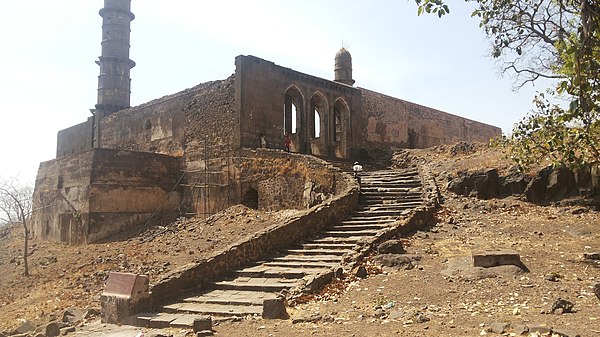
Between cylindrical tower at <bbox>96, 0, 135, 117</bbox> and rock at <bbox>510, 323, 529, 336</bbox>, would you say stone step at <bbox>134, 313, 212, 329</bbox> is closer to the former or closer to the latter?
rock at <bbox>510, 323, 529, 336</bbox>

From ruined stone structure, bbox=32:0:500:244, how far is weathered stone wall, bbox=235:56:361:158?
0.15 feet

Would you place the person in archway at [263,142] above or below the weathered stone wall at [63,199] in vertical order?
above

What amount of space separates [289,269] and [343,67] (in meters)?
20.8

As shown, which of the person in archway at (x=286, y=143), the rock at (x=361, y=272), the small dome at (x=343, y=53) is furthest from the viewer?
the small dome at (x=343, y=53)

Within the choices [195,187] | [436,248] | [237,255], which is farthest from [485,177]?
[195,187]

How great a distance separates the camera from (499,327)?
5.44 m

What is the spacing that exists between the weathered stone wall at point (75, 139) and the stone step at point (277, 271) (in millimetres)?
22807

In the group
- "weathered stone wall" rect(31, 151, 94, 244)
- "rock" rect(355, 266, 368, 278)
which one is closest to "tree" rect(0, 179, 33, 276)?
"weathered stone wall" rect(31, 151, 94, 244)

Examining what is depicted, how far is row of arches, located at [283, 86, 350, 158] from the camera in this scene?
21.1 m

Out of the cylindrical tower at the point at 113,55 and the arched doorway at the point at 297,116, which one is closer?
the arched doorway at the point at 297,116

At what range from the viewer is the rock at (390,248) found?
31.5 ft

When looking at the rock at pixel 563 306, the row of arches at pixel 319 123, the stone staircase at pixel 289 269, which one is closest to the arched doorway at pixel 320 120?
the row of arches at pixel 319 123

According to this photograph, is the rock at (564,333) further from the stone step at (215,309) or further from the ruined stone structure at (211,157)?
the ruined stone structure at (211,157)

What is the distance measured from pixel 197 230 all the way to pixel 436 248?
360 inches
